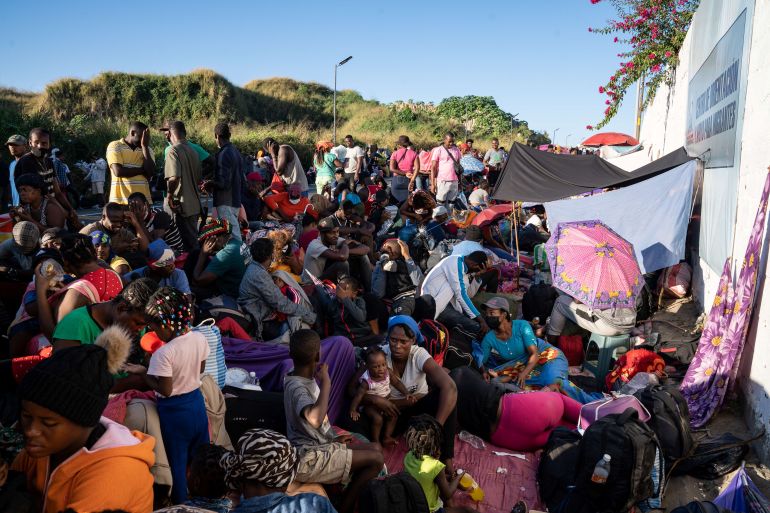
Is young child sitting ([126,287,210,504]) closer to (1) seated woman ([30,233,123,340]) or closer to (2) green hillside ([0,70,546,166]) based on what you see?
(1) seated woman ([30,233,123,340])

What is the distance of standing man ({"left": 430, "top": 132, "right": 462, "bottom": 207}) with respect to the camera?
1244cm

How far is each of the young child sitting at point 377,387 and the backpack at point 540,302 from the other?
10.4ft

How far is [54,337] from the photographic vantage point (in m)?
3.41

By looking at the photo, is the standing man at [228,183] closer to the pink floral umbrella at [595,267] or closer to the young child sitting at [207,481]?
the pink floral umbrella at [595,267]

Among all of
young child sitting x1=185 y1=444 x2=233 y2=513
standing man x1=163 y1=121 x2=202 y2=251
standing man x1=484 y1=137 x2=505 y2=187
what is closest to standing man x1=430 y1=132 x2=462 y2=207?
standing man x1=163 y1=121 x2=202 y2=251

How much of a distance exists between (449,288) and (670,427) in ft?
8.89

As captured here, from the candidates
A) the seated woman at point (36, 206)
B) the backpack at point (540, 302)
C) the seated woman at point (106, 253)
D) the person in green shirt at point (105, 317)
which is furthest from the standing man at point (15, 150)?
the backpack at point (540, 302)

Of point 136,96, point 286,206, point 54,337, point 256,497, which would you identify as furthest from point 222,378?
point 136,96

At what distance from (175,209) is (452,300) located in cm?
343

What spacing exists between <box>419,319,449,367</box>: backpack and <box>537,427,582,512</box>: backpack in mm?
1280

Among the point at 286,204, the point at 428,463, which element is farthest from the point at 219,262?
the point at 286,204

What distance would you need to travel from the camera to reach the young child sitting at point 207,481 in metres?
2.72

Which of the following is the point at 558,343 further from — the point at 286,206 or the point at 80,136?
the point at 80,136

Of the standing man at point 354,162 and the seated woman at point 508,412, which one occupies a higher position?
the standing man at point 354,162
